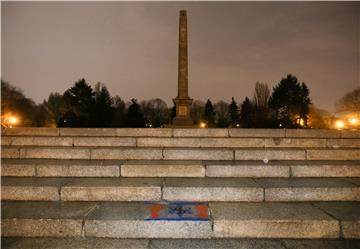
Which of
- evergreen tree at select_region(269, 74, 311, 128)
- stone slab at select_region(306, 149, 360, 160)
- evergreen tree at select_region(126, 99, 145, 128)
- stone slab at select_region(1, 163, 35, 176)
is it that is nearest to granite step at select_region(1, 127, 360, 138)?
stone slab at select_region(306, 149, 360, 160)

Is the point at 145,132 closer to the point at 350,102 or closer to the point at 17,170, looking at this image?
the point at 17,170

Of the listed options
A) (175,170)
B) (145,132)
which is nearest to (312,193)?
(175,170)

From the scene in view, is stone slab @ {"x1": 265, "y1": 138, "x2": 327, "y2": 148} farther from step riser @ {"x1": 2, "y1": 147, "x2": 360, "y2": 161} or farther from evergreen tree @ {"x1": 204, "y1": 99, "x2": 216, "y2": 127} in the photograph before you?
evergreen tree @ {"x1": 204, "y1": 99, "x2": 216, "y2": 127}

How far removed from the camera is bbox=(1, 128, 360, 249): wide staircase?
322cm

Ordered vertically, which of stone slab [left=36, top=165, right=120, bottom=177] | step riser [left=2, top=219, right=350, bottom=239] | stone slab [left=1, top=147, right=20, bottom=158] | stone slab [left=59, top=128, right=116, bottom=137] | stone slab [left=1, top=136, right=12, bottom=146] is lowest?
step riser [left=2, top=219, right=350, bottom=239]

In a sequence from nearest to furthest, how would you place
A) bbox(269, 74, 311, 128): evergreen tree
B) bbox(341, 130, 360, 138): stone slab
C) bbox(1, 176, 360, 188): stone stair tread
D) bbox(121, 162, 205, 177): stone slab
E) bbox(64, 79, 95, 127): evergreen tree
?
bbox(1, 176, 360, 188): stone stair tread → bbox(121, 162, 205, 177): stone slab → bbox(341, 130, 360, 138): stone slab → bbox(64, 79, 95, 127): evergreen tree → bbox(269, 74, 311, 128): evergreen tree

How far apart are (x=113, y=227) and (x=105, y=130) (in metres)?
4.56

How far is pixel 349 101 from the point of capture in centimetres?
4056

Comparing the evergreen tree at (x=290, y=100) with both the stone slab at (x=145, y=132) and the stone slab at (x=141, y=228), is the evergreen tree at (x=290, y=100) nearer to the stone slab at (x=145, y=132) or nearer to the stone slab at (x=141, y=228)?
the stone slab at (x=145, y=132)

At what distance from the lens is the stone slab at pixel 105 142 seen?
6.33 metres

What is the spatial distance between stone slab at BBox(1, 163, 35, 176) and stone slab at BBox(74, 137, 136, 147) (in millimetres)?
1692

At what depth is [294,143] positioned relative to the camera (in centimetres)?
638

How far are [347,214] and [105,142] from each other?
5.25 meters

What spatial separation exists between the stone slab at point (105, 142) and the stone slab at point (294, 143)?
11.7ft
